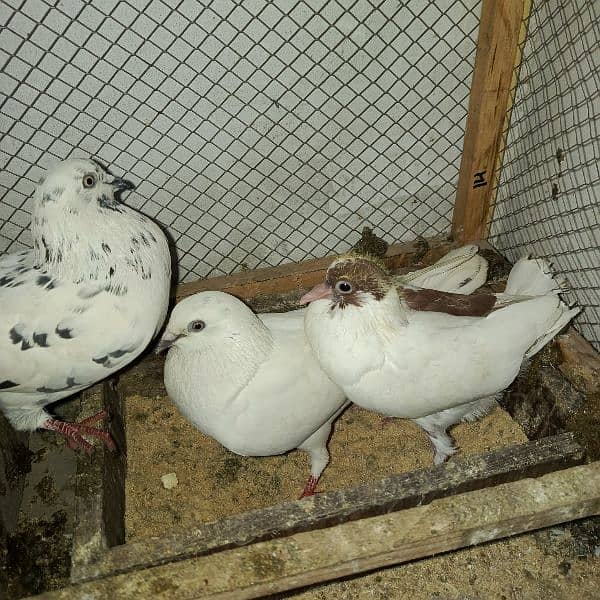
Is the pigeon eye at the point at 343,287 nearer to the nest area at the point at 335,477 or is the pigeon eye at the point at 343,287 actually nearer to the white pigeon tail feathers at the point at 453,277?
the white pigeon tail feathers at the point at 453,277

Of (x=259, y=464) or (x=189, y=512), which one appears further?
(x=259, y=464)

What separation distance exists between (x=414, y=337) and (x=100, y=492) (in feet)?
4.84

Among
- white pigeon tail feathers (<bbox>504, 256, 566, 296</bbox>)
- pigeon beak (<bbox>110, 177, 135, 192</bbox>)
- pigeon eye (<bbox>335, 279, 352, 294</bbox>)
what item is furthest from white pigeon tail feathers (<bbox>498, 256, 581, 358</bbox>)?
pigeon beak (<bbox>110, 177, 135, 192</bbox>)

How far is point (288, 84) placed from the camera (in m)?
2.84

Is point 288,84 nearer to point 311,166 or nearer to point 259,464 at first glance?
point 311,166

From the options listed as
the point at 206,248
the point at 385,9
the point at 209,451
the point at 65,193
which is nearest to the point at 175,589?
the point at 209,451

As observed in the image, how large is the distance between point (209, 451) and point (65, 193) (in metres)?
1.59

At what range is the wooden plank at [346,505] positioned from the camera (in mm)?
1922

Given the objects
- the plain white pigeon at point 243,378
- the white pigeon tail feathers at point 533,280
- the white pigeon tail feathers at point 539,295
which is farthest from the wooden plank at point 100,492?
the white pigeon tail feathers at point 533,280

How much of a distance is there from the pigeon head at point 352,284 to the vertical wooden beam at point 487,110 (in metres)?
Result: 1.37

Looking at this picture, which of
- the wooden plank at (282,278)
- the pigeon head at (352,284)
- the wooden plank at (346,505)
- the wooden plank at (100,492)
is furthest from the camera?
the wooden plank at (282,278)

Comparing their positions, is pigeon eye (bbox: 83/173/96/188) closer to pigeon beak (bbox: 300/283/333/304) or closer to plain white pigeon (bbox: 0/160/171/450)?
plain white pigeon (bbox: 0/160/171/450)

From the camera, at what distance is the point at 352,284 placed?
2148mm

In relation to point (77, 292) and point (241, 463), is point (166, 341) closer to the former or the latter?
point (77, 292)
